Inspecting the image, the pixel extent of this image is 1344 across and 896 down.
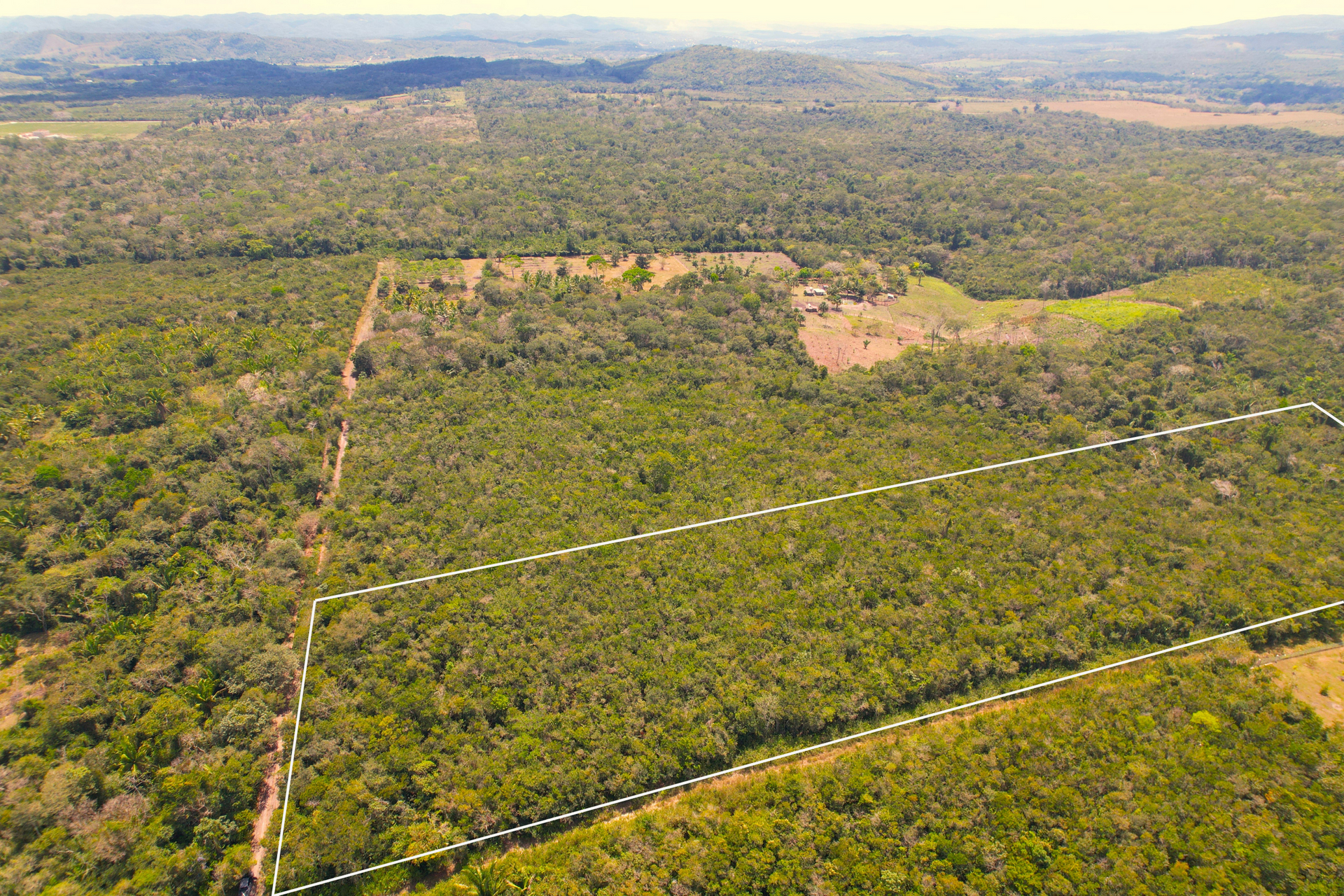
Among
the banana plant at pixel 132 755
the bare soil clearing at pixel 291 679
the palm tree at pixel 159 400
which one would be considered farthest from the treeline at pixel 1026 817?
the palm tree at pixel 159 400

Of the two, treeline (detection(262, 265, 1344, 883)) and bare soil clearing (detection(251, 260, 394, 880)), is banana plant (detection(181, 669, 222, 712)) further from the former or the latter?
treeline (detection(262, 265, 1344, 883))

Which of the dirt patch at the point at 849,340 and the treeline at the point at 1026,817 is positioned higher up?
the dirt patch at the point at 849,340

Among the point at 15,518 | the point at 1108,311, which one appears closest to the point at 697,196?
the point at 1108,311

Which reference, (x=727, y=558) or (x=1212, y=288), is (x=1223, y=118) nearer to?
(x=1212, y=288)

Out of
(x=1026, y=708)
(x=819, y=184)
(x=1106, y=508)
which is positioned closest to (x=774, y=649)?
(x=1026, y=708)

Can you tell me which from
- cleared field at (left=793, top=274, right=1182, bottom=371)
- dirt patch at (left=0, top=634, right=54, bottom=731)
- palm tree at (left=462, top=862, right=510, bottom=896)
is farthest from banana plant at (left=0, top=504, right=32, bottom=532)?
cleared field at (left=793, top=274, right=1182, bottom=371)

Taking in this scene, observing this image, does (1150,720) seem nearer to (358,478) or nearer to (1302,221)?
(358,478)

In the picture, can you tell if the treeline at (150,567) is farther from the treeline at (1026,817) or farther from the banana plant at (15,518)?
the treeline at (1026,817)
